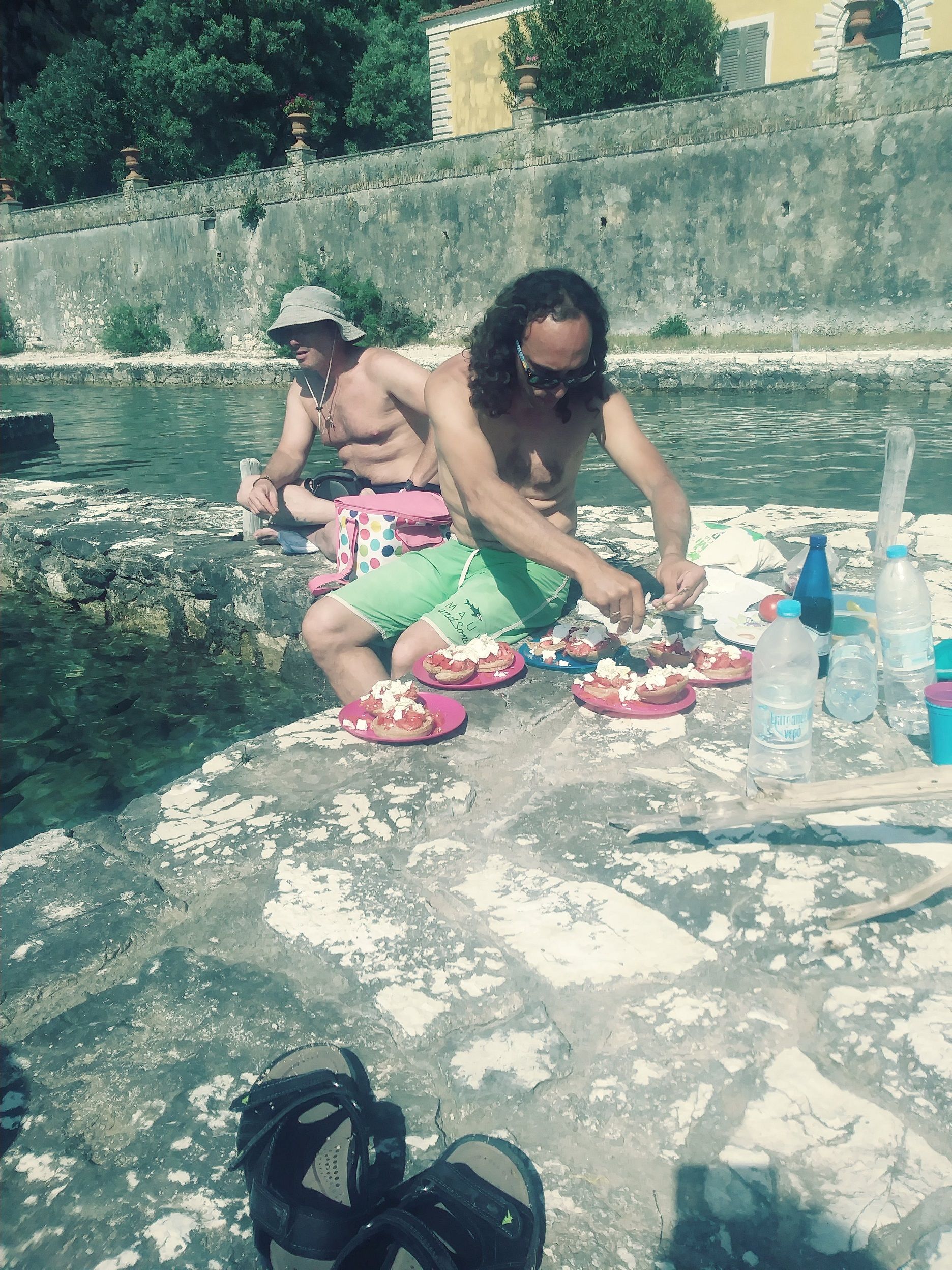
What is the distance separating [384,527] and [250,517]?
5.33 feet

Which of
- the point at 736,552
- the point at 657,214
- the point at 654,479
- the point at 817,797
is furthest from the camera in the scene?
the point at 657,214

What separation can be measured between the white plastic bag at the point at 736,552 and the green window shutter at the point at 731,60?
25.9 metres

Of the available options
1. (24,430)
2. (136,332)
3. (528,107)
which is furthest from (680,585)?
(136,332)

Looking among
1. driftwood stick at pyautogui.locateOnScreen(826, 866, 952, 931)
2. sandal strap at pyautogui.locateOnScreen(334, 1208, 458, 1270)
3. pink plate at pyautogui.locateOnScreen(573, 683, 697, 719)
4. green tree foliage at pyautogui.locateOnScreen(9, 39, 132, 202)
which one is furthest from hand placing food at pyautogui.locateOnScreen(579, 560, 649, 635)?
green tree foliage at pyautogui.locateOnScreen(9, 39, 132, 202)

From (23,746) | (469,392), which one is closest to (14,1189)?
(469,392)

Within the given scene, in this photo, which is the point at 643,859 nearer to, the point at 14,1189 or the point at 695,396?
the point at 14,1189

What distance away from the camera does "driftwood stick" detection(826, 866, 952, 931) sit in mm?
1812

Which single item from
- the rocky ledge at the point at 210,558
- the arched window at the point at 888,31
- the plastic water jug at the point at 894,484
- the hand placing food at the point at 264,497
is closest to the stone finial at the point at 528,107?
the arched window at the point at 888,31

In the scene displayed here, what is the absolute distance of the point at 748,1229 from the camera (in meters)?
1.37

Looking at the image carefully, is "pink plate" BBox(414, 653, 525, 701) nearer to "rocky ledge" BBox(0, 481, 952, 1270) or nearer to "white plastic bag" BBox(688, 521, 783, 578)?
"rocky ledge" BBox(0, 481, 952, 1270)

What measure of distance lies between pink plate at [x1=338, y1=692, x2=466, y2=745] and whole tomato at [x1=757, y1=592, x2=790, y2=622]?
1.33 m

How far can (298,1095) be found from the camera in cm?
154

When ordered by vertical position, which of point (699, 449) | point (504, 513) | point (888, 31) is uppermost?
point (888, 31)

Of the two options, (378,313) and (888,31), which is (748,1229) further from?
(888,31)
